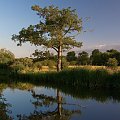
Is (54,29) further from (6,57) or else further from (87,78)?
(6,57)

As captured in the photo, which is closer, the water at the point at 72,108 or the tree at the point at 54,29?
the water at the point at 72,108

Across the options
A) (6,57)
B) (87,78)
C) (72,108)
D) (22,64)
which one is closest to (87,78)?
(87,78)

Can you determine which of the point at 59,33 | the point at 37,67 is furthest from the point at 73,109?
the point at 37,67

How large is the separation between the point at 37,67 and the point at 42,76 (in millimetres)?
11860

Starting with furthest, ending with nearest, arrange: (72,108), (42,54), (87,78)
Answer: (42,54)
(87,78)
(72,108)

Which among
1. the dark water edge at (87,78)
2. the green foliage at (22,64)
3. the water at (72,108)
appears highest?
the green foliage at (22,64)

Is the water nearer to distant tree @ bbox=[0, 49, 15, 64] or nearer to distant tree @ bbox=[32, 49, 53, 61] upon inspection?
distant tree @ bbox=[32, 49, 53, 61]

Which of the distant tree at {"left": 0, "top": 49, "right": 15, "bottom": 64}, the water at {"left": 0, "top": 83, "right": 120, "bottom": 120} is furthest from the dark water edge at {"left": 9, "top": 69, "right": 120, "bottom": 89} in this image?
the distant tree at {"left": 0, "top": 49, "right": 15, "bottom": 64}

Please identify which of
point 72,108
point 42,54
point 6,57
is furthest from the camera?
point 6,57

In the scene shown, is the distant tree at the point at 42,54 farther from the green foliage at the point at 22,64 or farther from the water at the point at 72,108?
the water at the point at 72,108

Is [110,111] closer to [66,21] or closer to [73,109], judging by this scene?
[73,109]

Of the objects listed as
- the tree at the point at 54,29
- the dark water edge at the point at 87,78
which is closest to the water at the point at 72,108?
the dark water edge at the point at 87,78

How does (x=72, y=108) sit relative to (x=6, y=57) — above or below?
below

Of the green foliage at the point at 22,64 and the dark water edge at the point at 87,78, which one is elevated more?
the green foliage at the point at 22,64
